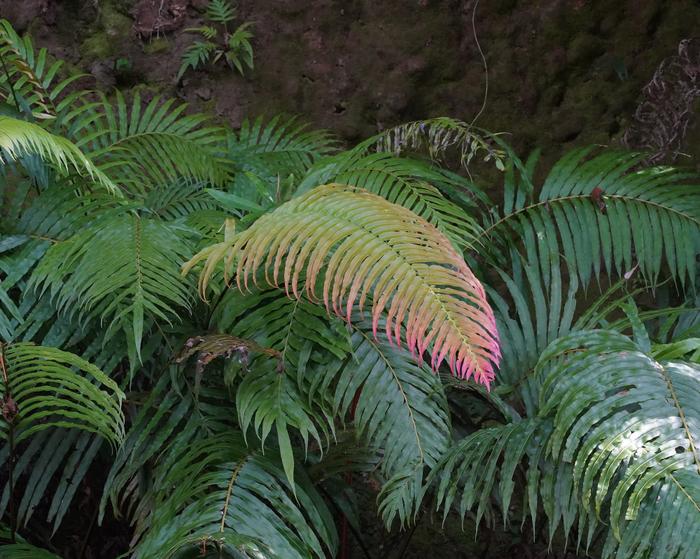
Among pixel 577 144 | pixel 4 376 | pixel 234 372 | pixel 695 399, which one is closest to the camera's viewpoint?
pixel 695 399

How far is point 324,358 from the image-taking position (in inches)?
69.4

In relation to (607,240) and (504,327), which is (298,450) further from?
(607,240)

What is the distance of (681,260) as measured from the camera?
2086 mm

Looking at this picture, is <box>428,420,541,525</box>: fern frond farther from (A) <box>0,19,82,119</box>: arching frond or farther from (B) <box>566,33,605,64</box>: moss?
(B) <box>566,33,605,64</box>: moss

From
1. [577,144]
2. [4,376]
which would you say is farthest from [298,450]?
[577,144]

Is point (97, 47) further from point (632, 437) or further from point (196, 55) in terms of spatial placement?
point (632, 437)

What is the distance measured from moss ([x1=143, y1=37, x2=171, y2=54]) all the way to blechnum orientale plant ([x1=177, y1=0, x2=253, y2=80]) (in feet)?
0.35

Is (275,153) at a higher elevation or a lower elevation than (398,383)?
higher

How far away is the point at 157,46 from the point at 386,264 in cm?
Result: 235

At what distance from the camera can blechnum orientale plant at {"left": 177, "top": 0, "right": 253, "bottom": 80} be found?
332 cm

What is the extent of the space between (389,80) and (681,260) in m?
1.55

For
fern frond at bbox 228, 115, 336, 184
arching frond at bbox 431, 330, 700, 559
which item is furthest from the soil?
arching frond at bbox 431, 330, 700, 559

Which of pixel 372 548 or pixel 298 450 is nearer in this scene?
pixel 298 450

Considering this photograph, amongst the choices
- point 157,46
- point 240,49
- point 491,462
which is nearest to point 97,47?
point 157,46
